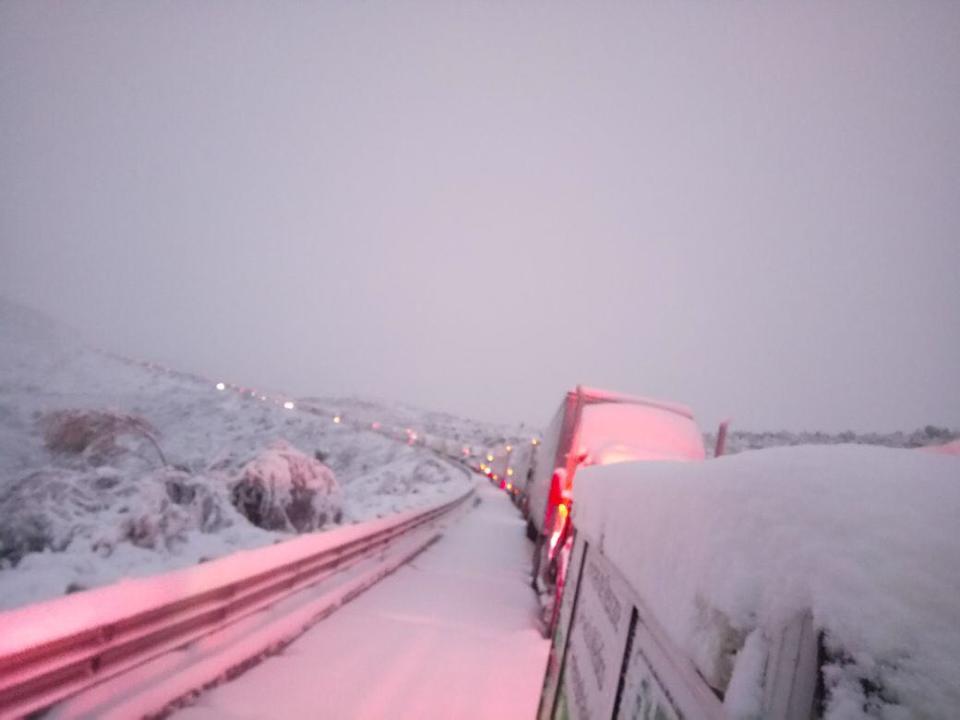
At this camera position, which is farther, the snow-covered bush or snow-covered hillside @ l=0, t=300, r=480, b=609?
the snow-covered bush

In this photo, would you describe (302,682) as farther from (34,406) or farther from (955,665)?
(34,406)

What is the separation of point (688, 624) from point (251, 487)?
42.1 feet

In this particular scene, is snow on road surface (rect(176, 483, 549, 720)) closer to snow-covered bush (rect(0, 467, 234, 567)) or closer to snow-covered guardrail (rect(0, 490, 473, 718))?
snow-covered guardrail (rect(0, 490, 473, 718))

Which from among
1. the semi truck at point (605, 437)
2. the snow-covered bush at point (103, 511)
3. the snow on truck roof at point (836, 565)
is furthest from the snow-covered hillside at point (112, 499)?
the snow on truck roof at point (836, 565)

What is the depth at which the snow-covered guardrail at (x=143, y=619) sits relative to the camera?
3.51m

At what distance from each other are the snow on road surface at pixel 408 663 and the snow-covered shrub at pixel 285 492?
12.6 feet

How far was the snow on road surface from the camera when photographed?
5.10 meters

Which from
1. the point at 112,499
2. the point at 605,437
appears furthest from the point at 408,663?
the point at 112,499

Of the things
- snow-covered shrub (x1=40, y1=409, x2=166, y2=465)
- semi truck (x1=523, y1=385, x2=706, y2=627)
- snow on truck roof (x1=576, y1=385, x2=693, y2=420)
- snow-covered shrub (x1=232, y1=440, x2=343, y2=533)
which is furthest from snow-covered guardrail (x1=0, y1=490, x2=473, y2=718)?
snow-covered shrub (x1=40, y1=409, x2=166, y2=465)

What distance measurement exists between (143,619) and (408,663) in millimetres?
Result: 2980

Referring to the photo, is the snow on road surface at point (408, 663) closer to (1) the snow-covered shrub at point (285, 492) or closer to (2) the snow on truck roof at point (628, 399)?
(1) the snow-covered shrub at point (285, 492)

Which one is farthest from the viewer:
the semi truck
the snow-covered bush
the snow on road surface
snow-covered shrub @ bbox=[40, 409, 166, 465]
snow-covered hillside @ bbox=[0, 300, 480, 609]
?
snow-covered shrub @ bbox=[40, 409, 166, 465]

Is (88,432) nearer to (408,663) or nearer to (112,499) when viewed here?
(112,499)

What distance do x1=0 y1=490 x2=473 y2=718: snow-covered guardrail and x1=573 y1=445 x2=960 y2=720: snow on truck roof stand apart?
375 centimetres
